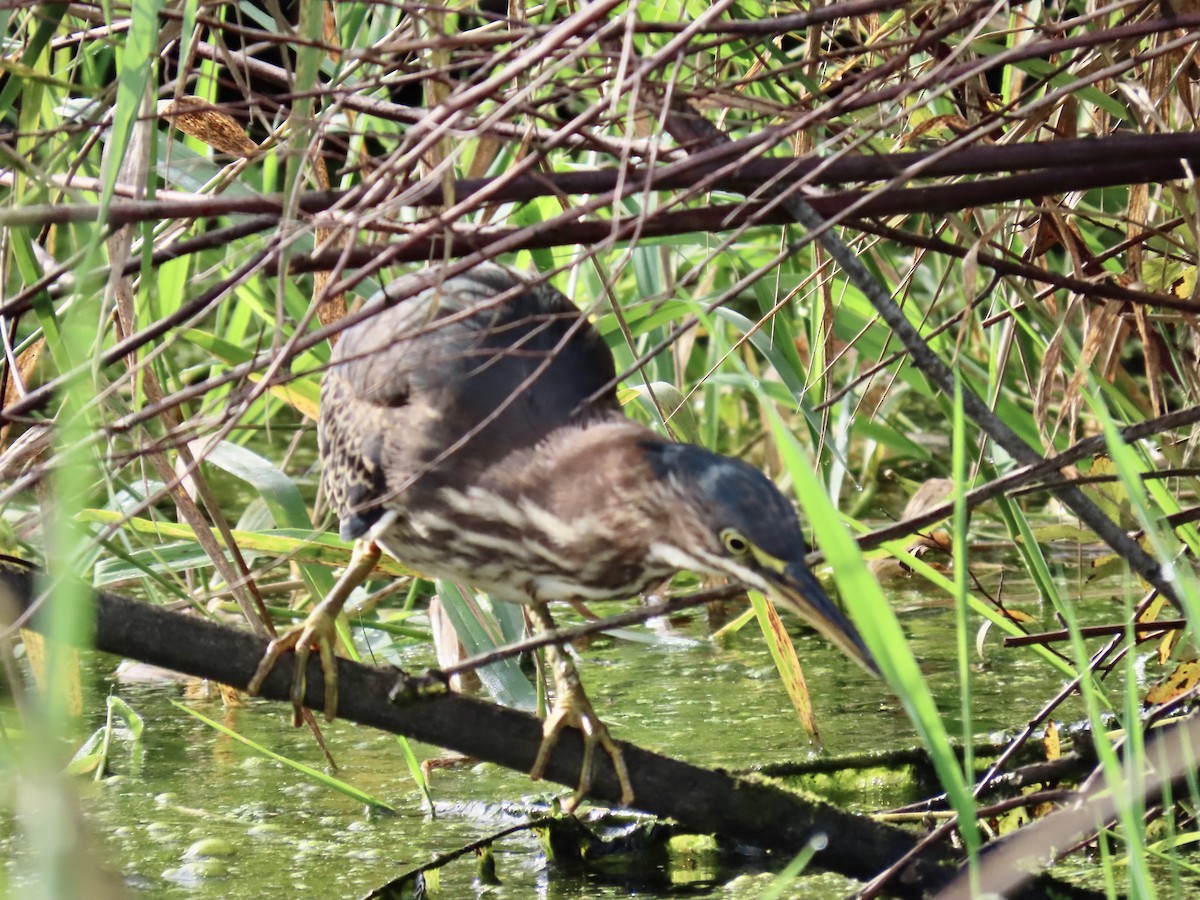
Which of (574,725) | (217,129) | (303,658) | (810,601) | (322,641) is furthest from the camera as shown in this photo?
(217,129)

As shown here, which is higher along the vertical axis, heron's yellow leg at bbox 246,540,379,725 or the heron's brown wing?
the heron's brown wing

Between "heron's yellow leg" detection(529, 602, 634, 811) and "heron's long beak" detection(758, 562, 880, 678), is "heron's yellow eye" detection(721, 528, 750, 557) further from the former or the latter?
"heron's yellow leg" detection(529, 602, 634, 811)

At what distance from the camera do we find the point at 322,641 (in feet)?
6.84

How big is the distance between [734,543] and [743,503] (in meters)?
0.05

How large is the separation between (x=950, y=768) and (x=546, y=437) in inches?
38.5

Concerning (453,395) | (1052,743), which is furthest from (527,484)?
(1052,743)

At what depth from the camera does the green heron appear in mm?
1805

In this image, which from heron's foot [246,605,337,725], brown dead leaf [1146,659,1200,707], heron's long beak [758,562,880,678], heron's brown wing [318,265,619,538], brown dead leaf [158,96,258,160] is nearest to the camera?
heron's long beak [758,562,880,678]

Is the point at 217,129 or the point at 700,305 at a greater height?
the point at 217,129

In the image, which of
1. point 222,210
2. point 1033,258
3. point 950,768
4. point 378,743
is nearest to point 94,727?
point 378,743

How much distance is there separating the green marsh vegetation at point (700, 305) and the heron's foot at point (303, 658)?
0.16 meters

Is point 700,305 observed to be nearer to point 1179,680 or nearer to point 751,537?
point 751,537

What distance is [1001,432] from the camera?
1774 mm

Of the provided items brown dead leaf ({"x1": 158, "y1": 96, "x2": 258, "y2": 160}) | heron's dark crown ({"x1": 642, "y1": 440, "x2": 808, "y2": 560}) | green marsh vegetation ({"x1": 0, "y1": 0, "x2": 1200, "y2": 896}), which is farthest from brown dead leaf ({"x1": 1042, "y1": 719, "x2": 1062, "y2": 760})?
brown dead leaf ({"x1": 158, "y1": 96, "x2": 258, "y2": 160})
